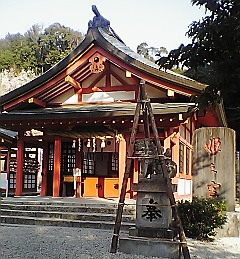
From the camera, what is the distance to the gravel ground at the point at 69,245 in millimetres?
6309

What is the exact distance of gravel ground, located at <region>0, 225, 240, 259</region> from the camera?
20.7ft

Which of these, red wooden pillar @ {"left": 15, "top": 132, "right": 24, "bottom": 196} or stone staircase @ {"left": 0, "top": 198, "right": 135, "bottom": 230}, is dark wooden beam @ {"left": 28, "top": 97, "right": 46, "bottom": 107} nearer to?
red wooden pillar @ {"left": 15, "top": 132, "right": 24, "bottom": 196}

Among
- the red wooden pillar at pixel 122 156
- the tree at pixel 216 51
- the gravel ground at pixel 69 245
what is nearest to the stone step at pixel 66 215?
the gravel ground at pixel 69 245

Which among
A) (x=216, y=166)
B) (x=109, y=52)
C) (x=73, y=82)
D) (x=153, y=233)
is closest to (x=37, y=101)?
(x=73, y=82)

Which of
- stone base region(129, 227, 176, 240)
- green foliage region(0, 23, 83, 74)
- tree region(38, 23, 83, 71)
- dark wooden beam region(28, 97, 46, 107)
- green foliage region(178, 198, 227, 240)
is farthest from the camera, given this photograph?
green foliage region(0, 23, 83, 74)

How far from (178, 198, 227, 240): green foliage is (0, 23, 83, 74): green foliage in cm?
4417

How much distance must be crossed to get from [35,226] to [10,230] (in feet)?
2.68

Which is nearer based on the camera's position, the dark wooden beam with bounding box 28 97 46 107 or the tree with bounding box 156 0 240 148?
the tree with bounding box 156 0 240 148

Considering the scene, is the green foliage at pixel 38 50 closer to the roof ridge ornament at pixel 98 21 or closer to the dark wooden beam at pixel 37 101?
the roof ridge ornament at pixel 98 21

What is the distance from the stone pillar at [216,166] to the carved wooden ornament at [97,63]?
5.31 meters

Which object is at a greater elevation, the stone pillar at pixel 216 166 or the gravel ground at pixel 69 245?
the stone pillar at pixel 216 166

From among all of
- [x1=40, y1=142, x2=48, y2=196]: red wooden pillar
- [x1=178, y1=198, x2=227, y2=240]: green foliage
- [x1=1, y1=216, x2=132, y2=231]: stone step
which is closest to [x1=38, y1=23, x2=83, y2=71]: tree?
[x1=40, y1=142, x2=48, y2=196]: red wooden pillar

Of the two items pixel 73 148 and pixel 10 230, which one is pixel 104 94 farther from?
pixel 10 230

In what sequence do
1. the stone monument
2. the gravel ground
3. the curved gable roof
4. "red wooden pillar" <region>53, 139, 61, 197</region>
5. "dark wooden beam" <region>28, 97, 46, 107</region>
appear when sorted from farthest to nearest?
"dark wooden beam" <region>28, 97, 46, 107</region>, "red wooden pillar" <region>53, 139, 61, 197</region>, the curved gable roof, the stone monument, the gravel ground
